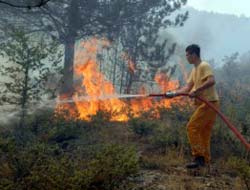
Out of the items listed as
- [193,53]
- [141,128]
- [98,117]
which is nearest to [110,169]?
[193,53]

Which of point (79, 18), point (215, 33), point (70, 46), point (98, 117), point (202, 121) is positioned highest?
point (215, 33)

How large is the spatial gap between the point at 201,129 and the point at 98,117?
443cm

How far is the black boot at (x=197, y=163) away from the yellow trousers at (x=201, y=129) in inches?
2.4

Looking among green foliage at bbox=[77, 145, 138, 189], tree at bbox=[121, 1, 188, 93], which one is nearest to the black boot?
green foliage at bbox=[77, 145, 138, 189]

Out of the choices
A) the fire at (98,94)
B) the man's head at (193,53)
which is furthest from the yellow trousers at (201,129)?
the fire at (98,94)

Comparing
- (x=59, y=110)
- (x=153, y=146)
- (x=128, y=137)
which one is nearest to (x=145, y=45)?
(x=59, y=110)

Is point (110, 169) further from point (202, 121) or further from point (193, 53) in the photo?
point (193, 53)

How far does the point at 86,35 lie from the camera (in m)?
13.5

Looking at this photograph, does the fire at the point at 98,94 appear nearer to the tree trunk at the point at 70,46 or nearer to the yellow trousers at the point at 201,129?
the tree trunk at the point at 70,46

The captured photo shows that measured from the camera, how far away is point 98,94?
13102 millimetres

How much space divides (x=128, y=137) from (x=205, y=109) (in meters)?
2.83

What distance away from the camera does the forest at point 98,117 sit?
527 cm

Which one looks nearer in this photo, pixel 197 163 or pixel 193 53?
pixel 197 163

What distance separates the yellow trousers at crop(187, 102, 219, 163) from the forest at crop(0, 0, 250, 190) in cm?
38
